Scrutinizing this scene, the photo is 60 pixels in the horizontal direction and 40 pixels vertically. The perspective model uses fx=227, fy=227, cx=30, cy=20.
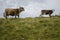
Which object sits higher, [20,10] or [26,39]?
[20,10]

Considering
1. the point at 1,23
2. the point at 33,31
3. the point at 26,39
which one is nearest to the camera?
the point at 26,39

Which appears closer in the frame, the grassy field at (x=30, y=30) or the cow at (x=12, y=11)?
the grassy field at (x=30, y=30)

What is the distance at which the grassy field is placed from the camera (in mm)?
18250

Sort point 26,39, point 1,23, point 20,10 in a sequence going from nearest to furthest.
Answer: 1. point 26,39
2. point 1,23
3. point 20,10

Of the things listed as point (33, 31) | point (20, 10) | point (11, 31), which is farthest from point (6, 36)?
point (20, 10)

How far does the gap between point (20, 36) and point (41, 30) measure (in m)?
2.07

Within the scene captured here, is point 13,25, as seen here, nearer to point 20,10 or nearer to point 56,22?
point 56,22

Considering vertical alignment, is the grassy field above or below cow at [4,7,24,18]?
below

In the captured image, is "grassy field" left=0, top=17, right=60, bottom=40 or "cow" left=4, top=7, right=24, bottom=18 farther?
"cow" left=4, top=7, right=24, bottom=18

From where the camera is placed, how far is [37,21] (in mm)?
21875

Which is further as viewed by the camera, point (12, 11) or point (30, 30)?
point (12, 11)

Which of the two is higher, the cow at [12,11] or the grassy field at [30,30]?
the cow at [12,11]

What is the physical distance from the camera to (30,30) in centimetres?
1944

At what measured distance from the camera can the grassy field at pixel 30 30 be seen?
1825cm
